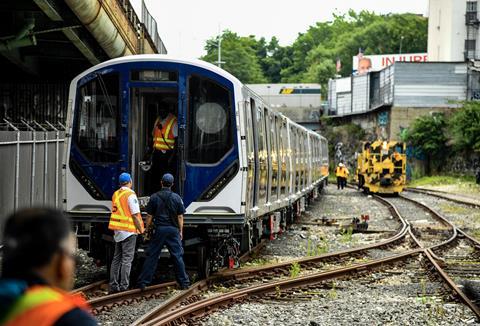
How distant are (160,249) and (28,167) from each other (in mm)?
5363

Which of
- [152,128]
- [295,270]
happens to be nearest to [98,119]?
[152,128]

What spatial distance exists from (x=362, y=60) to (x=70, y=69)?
69252 millimetres

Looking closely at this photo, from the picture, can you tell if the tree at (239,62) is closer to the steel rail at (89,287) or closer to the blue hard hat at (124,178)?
the steel rail at (89,287)

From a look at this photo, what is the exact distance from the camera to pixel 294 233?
1898cm

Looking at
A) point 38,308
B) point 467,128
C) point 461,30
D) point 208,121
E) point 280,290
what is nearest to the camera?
point 38,308

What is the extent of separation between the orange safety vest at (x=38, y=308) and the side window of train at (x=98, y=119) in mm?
8494

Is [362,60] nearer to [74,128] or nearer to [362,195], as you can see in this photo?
[362,195]

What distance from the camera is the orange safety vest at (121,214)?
9.84 metres

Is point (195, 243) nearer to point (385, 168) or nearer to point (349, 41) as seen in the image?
point (385, 168)

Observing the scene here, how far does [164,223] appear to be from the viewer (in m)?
10.1

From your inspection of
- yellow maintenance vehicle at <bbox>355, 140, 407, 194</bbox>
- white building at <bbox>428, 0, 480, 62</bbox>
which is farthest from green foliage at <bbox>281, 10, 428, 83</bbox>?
yellow maintenance vehicle at <bbox>355, 140, 407, 194</bbox>

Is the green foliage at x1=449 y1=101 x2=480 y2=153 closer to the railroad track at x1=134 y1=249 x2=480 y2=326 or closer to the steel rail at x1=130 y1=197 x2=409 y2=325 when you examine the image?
the steel rail at x1=130 y1=197 x2=409 y2=325

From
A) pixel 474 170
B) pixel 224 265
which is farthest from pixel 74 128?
pixel 474 170

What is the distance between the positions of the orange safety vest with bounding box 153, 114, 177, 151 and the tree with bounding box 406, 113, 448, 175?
42059mm
